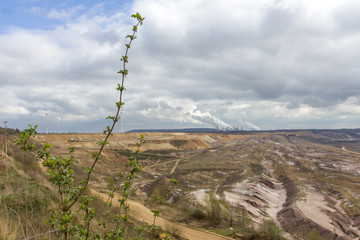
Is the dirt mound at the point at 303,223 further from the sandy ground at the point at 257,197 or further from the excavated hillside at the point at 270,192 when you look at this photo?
the sandy ground at the point at 257,197

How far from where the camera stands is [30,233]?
22.0ft

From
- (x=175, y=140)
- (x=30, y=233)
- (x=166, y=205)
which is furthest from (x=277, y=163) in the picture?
(x=30, y=233)

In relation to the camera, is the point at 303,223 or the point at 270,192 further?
the point at 270,192

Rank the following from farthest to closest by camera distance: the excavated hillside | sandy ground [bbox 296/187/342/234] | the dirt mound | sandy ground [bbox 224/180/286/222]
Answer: sandy ground [bbox 224/180/286/222]
sandy ground [bbox 296/187/342/234]
the excavated hillside
the dirt mound

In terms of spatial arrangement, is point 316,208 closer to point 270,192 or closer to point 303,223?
point 303,223

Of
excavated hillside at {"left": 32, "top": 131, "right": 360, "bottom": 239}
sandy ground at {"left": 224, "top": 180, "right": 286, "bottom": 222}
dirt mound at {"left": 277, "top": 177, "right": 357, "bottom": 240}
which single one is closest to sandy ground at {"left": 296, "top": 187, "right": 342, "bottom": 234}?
excavated hillside at {"left": 32, "top": 131, "right": 360, "bottom": 239}

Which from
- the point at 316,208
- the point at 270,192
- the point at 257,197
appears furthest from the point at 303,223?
the point at 270,192

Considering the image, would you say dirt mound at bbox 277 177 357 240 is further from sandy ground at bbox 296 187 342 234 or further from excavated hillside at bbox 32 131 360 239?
sandy ground at bbox 296 187 342 234

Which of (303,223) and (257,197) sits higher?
(257,197)

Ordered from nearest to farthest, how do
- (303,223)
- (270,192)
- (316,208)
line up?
(303,223) < (316,208) < (270,192)

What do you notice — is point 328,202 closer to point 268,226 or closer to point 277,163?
point 268,226

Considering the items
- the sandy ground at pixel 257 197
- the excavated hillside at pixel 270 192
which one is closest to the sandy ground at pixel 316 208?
the excavated hillside at pixel 270 192

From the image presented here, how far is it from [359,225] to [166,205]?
1938cm

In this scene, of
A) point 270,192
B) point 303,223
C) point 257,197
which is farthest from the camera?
point 270,192
